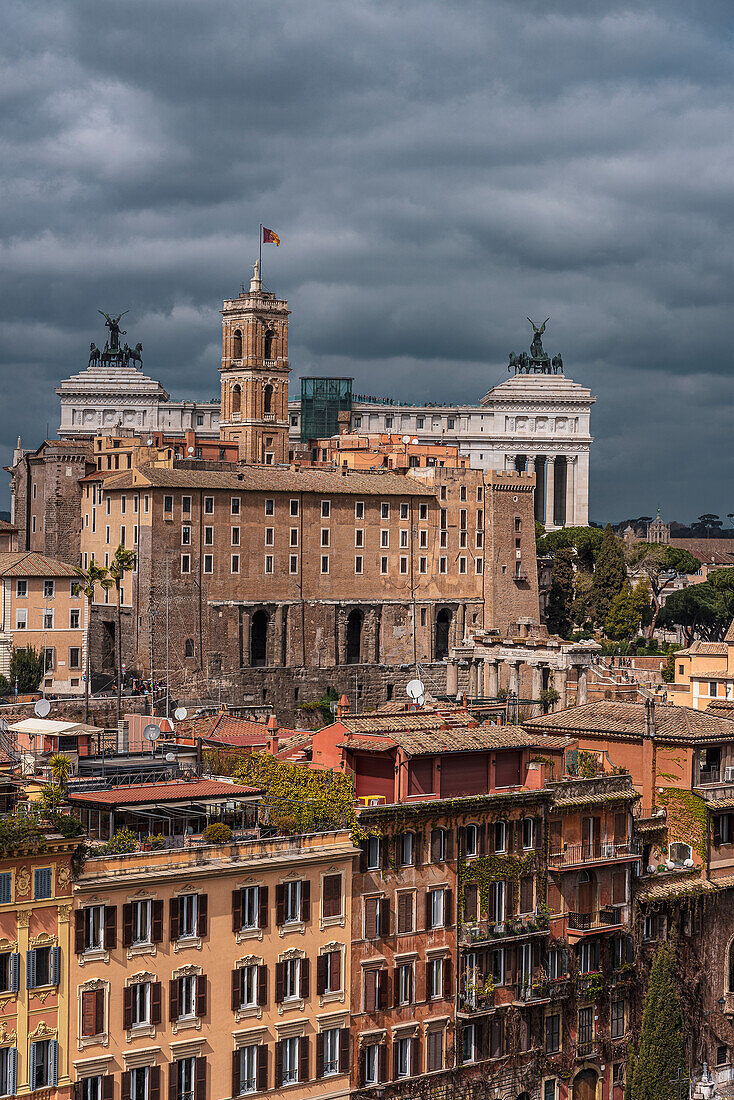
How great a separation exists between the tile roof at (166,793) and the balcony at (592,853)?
10.5m

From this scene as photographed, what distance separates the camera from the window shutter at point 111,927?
3834 cm

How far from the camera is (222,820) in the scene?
43.8m

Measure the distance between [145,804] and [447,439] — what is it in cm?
14192

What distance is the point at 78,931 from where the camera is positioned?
3778cm

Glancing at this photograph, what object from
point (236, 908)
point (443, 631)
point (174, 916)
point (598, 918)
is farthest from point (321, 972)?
point (443, 631)

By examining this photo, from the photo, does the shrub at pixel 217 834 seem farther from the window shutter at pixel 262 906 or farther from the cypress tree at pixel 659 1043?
the cypress tree at pixel 659 1043

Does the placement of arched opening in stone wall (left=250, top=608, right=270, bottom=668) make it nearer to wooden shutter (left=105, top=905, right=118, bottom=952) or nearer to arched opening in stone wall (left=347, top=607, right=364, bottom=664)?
arched opening in stone wall (left=347, top=607, right=364, bottom=664)

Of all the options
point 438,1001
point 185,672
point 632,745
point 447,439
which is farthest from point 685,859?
point 447,439

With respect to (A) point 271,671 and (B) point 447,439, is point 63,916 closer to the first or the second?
(A) point 271,671

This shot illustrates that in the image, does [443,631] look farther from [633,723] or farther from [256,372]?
[633,723]

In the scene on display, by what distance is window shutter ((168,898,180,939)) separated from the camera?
3950cm

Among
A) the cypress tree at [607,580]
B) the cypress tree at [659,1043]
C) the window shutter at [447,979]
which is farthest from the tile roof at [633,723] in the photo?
the cypress tree at [607,580]

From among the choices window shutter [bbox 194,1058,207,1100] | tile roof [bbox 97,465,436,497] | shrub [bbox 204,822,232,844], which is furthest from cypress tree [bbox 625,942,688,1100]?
tile roof [bbox 97,465,436,497]

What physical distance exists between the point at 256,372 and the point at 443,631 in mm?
24004
